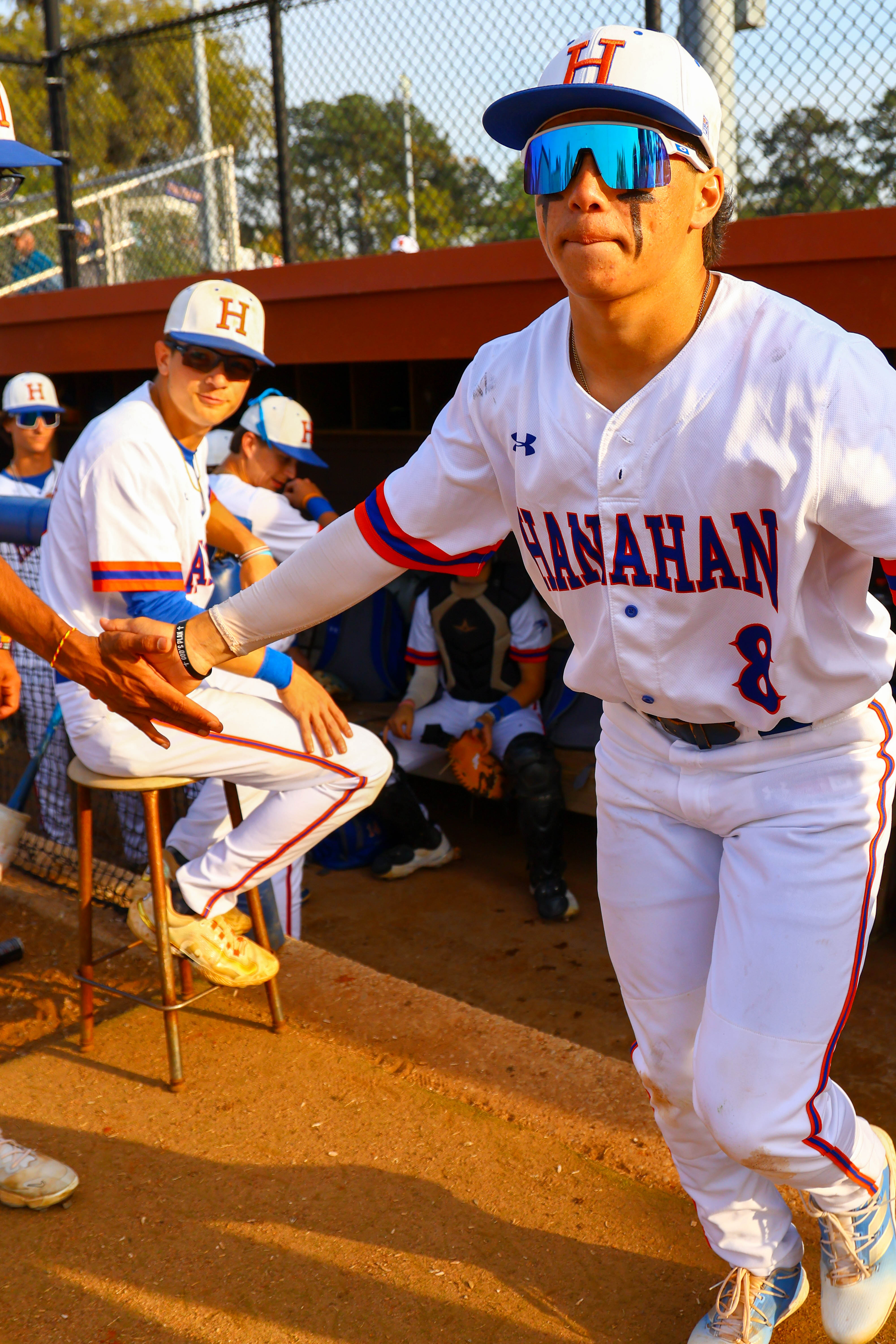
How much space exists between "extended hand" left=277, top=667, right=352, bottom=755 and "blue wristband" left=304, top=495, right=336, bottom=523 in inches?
105

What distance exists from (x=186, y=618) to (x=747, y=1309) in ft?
6.85

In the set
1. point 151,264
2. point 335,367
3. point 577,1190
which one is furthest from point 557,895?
point 151,264

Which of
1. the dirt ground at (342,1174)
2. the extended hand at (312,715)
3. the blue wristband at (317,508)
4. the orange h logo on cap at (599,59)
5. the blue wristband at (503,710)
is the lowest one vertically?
the dirt ground at (342,1174)

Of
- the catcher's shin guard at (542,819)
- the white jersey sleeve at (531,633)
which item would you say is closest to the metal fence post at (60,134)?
the white jersey sleeve at (531,633)

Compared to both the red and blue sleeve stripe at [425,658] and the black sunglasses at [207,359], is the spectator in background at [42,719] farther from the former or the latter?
the red and blue sleeve stripe at [425,658]

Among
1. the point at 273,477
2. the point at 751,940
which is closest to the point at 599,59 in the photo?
the point at 751,940

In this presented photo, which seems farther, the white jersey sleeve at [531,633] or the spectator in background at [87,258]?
the spectator in background at [87,258]

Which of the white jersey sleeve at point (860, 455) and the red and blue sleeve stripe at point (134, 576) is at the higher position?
the white jersey sleeve at point (860, 455)

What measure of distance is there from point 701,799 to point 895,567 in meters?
0.46

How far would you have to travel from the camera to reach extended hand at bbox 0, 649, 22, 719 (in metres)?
2.58

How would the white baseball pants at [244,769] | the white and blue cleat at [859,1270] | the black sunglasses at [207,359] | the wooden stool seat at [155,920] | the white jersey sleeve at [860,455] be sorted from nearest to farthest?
the white jersey sleeve at [860,455]
the white and blue cleat at [859,1270]
the wooden stool seat at [155,920]
the white baseball pants at [244,769]
the black sunglasses at [207,359]

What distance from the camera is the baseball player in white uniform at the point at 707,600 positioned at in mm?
1524

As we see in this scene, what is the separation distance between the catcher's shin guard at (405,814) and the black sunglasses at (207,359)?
2220mm

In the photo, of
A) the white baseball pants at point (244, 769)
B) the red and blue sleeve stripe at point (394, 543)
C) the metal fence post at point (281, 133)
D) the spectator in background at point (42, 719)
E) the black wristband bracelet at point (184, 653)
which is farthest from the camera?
the metal fence post at point (281, 133)
